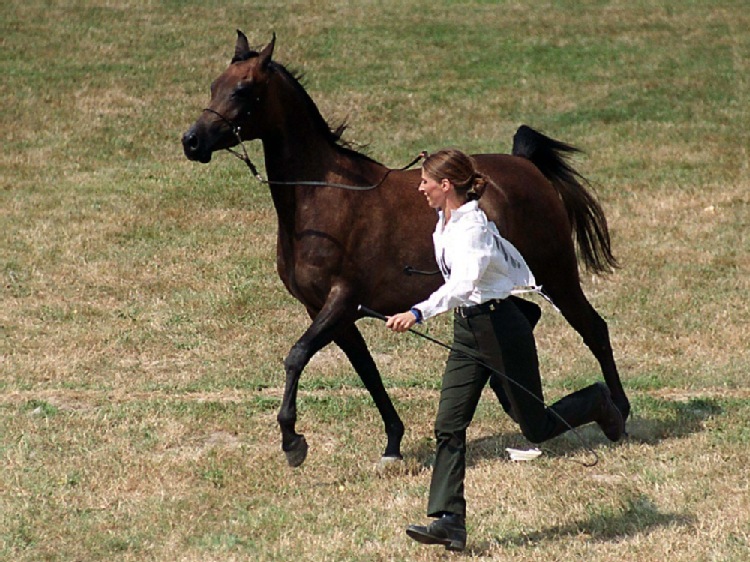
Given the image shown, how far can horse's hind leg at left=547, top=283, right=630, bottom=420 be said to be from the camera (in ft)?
28.6

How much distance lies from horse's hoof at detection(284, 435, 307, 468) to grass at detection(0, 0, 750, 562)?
148mm

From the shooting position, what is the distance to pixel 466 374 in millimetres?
6383

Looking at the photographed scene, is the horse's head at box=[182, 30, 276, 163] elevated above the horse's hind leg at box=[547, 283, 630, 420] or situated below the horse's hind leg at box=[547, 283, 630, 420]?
above

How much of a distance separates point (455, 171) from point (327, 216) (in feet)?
6.25

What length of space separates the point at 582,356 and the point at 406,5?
18.3 meters

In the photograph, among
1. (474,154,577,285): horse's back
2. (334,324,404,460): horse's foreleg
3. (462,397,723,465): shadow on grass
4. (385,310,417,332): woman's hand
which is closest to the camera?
(385,310,417,332): woman's hand

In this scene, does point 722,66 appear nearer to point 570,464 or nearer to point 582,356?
point 582,356

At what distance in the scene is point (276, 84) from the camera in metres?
7.81

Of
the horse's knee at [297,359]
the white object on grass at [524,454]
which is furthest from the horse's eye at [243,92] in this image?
the white object on grass at [524,454]

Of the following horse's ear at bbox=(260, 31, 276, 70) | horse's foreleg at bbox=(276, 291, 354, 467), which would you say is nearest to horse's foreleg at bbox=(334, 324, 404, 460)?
horse's foreleg at bbox=(276, 291, 354, 467)

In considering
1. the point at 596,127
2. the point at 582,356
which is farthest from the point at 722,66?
the point at 582,356

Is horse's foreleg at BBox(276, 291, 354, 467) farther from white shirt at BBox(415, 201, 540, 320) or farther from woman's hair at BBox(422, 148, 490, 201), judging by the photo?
woman's hair at BBox(422, 148, 490, 201)

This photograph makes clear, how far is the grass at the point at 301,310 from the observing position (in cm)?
701

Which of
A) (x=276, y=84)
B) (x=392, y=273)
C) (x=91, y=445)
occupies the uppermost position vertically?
(x=276, y=84)
